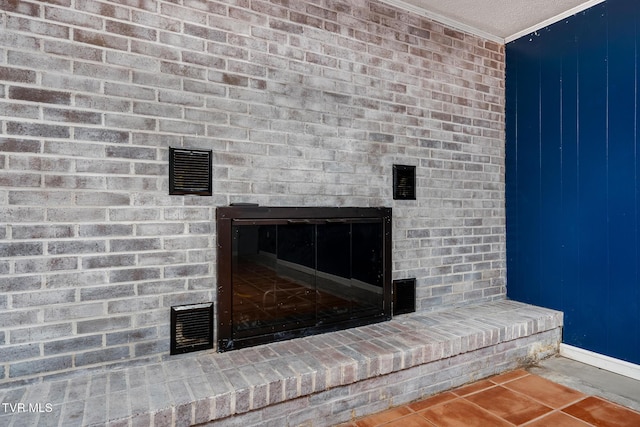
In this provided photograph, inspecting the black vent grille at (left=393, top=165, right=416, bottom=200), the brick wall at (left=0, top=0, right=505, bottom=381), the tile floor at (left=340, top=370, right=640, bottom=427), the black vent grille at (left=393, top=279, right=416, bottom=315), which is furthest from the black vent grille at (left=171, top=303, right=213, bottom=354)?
the black vent grille at (left=393, top=165, right=416, bottom=200)

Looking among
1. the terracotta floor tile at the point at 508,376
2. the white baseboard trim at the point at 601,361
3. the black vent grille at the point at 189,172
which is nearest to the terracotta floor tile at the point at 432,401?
the terracotta floor tile at the point at 508,376

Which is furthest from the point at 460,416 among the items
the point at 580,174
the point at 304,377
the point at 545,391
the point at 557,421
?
the point at 580,174

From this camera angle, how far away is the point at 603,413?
81.2 inches

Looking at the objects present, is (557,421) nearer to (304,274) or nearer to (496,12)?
(304,274)

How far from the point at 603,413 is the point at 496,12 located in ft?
8.91

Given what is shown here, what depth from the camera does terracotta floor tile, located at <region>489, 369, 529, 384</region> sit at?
2.48 metres

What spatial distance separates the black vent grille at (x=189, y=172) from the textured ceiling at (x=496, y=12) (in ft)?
5.72

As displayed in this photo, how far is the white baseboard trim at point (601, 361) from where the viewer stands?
246 centimetres

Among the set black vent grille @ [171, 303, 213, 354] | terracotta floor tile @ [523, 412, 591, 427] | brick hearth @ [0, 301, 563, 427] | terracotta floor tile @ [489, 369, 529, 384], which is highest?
black vent grille @ [171, 303, 213, 354]

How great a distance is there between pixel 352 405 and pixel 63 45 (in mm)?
2259

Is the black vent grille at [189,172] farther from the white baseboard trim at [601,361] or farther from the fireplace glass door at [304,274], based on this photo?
the white baseboard trim at [601,361]

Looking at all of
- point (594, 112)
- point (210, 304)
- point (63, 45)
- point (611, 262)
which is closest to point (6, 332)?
point (210, 304)

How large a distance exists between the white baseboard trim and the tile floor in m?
0.46

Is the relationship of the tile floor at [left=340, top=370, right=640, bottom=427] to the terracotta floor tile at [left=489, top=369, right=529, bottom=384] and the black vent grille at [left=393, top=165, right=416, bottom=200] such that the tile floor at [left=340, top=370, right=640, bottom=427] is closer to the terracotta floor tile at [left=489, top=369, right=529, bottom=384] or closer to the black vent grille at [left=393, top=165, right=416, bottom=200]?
the terracotta floor tile at [left=489, top=369, right=529, bottom=384]
